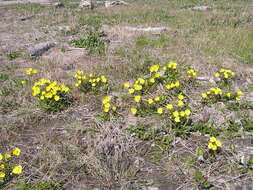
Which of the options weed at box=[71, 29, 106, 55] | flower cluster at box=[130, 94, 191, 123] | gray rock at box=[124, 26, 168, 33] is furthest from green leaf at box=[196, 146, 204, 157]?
gray rock at box=[124, 26, 168, 33]

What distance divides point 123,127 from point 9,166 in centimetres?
155

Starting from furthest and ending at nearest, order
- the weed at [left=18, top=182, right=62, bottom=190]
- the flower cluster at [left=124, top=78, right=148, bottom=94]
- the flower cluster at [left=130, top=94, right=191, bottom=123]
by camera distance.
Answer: the flower cluster at [left=124, top=78, right=148, bottom=94]
the flower cluster at [left=130, top=94, right=191, bottom=123]
the weed at [left=18, top=182, right=62, bottom=190]

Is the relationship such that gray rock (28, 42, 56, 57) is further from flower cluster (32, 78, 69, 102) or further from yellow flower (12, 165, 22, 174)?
yellow flower (12, 165, 22, 174)

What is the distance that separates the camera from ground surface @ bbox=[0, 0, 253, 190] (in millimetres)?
2426

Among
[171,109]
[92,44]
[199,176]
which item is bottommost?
[199,176]

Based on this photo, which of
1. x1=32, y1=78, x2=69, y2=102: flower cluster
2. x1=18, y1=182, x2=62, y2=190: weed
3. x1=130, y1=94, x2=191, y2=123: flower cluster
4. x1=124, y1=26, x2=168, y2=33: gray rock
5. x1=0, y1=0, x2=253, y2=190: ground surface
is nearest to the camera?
x1=18, y1=182, x2=62, y2=190: weed

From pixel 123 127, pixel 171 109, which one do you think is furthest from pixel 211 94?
pixel 123 127

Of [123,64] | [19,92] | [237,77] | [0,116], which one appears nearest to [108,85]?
[123,64]

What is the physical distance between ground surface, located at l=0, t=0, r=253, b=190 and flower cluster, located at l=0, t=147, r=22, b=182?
0.10 meters

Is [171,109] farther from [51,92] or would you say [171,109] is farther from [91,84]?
[51,92]

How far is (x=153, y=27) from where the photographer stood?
7.88 meters

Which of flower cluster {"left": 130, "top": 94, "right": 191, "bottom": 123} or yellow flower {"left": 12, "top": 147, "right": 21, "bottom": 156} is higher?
flower cluster {"left": 130, "top": 94, "right": 191, "bottom": 123}

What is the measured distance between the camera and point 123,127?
3.13 m

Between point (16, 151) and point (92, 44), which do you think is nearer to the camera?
point (16, 151)
